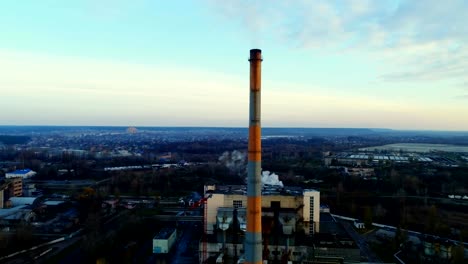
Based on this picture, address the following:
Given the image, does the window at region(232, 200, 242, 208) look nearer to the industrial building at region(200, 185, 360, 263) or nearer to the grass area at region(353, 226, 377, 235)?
the industrial building at region(200, 185, 360, 263)

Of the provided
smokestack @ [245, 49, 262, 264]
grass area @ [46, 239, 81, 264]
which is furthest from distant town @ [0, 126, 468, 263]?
smokestack @ [245, 49, 262, 264]

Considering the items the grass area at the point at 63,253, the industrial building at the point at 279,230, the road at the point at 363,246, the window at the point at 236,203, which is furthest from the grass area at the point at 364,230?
the grass area at the point at 63,253

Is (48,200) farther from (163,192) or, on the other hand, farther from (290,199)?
(290,199)

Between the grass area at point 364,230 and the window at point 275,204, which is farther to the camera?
the grass area at point 364,230

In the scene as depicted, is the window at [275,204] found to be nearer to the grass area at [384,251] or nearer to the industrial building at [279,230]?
the industrial building at [279,230]

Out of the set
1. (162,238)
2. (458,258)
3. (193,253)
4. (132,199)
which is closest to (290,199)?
(193,253)

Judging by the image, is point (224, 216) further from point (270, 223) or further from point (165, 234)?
point (165, 234)

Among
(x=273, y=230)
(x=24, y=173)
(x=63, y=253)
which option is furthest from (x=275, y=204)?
(x=24, y=173)

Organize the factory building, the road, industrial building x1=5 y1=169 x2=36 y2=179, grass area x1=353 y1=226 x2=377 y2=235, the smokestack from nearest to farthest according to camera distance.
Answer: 1. the smokestack
2. the factory building
3. the road
4. grass area x1=353 y1=226 x2=377 y2=235
5. industrial building x1=5 y1=169 x2=36 y2=179

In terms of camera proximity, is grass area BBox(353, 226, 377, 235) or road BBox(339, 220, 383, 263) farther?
grass area BBox(353, 226, 377, 235)
